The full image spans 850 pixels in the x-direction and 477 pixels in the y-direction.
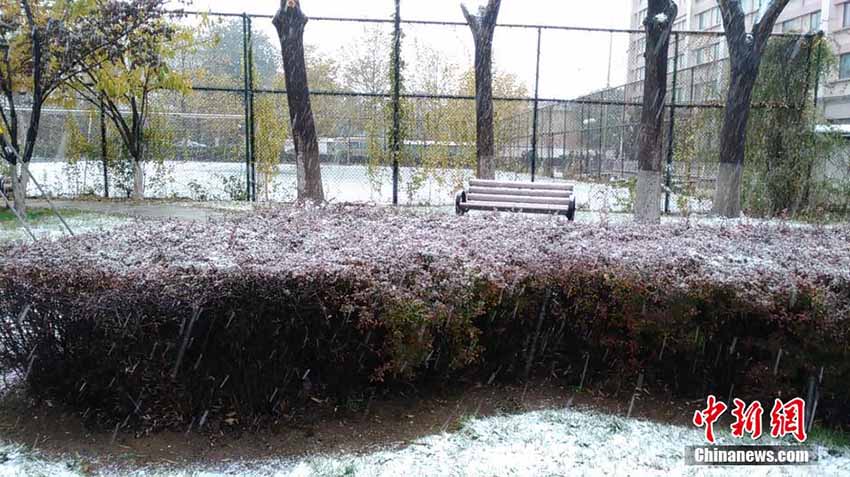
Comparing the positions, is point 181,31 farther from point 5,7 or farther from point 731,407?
point 731,407

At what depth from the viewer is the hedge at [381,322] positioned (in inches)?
140

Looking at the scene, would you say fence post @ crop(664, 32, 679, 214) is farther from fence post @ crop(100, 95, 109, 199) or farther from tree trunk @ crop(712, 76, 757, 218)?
fence post @ crop(100, 95, 109, 199)

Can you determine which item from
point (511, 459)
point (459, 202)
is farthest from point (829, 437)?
point (459, 202)

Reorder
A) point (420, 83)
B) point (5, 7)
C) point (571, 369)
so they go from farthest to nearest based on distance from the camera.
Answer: point (420, 83)
point (5, 7)
point (571, 369)

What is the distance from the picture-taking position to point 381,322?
11.9 ft

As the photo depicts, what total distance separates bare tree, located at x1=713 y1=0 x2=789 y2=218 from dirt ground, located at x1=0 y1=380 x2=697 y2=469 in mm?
9796

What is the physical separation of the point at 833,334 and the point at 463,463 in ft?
6.78

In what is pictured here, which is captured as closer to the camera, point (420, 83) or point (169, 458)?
point (169, 458)

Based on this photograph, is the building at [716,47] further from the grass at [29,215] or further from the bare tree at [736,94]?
the grass at [29,215]

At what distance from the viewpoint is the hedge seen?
3551mm

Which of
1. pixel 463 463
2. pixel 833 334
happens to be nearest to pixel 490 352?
pixel 463 463

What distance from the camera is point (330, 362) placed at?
380 cm

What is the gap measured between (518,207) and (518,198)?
44 centimetres

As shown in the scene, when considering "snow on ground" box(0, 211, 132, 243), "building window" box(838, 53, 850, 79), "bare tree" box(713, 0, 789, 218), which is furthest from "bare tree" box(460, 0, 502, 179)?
"building window" box(838, 53, 850, 79)
